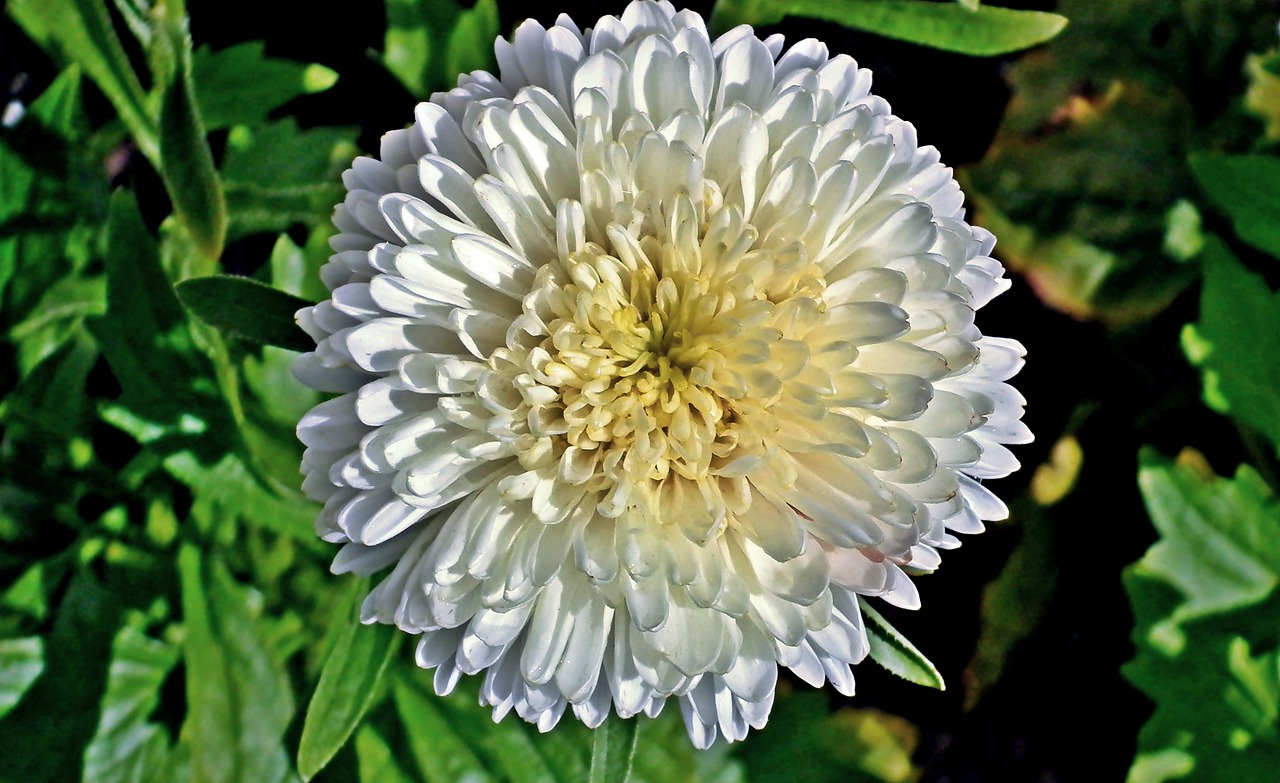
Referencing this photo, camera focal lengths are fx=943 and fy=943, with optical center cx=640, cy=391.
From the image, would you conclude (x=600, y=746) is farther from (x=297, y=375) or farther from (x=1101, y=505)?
(x=1101, y=505)

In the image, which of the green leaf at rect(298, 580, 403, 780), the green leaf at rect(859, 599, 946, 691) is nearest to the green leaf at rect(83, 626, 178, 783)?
the green leaf at rect(298, 580, 403, 780)

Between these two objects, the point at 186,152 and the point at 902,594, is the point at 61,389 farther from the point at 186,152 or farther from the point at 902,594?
the point at 902,594

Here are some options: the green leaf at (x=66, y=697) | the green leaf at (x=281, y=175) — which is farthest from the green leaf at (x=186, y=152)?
the green leaf at (x=66, y=697)

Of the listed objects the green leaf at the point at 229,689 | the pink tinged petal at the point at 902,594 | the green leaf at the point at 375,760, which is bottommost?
the green leaf at the point at 375,760

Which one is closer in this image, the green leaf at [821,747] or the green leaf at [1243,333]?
the green leaf at [1243,333]

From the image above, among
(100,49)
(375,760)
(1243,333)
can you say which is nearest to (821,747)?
(375,760)

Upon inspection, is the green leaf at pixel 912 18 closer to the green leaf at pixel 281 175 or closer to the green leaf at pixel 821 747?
the green leaf at pixel 281 175

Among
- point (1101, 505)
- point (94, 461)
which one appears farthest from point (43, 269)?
point (1101, 505)
